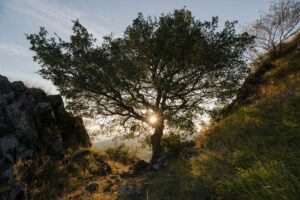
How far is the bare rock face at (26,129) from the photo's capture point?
12453 mm

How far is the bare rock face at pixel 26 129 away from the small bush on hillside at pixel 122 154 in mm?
4631


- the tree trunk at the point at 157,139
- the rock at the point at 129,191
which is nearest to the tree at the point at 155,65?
the tree trunk at the point at 157,139

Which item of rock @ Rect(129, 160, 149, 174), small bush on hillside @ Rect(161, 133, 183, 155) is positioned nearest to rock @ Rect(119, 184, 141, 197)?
rock @ Rect(129, 160, 149, 174)

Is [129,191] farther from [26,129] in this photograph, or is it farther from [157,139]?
[26,129]

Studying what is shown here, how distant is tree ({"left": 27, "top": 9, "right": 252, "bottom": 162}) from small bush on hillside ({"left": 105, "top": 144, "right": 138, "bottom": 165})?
8424 mm

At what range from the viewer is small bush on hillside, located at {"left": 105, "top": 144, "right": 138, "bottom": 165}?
21.9 metres

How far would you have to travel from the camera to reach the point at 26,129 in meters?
14.0

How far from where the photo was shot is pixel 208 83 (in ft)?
47.9

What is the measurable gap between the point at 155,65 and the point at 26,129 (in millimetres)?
9250

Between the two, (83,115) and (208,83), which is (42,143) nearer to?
(83,115)

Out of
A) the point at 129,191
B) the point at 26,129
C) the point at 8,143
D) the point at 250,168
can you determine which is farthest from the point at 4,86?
the point at 250,168

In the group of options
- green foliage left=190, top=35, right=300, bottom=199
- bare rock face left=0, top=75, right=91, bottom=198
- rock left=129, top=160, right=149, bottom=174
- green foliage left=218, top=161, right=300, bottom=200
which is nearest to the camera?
green foliage left=218, top=161, right=300, bottom=200

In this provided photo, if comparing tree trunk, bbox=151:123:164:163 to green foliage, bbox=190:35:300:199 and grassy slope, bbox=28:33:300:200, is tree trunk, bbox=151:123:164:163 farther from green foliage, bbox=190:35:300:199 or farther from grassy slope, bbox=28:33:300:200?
green foliage, bbox=190:35:300:199

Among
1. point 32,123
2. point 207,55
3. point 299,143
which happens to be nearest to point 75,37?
point 32,123
